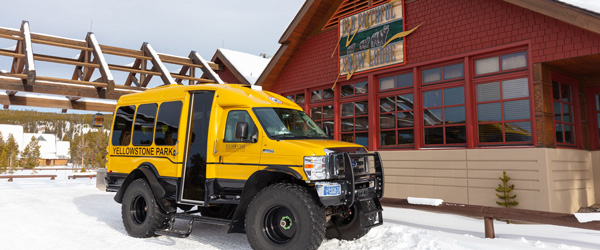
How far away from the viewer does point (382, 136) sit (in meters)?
11.3

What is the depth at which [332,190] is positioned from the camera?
480 cm

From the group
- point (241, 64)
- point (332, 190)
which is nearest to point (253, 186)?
point (332, 190)

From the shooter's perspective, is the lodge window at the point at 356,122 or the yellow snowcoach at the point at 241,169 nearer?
the yellow snowcoach at the point at 241,169

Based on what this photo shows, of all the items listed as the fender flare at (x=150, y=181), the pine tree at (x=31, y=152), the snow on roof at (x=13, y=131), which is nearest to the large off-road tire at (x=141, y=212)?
the fender flare at (x=150, y=181)

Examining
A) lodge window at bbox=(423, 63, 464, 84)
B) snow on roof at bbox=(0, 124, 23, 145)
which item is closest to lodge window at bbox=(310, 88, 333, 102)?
lodge window at bbox=(423, 63, 464, 84)

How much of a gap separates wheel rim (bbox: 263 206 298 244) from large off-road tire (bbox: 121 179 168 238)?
2.26m

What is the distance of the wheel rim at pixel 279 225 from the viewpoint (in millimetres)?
5023

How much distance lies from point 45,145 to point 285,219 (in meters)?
107

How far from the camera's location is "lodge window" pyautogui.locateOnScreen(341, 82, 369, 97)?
1192 centimetres

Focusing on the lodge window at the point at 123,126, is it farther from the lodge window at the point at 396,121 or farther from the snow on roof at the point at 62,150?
the snow on roof at the point at 62,150

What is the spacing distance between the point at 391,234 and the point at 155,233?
405cm

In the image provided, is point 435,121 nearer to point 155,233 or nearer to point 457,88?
point 457,88

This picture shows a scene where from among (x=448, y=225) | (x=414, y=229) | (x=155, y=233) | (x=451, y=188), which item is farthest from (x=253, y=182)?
(x=451, y=188)

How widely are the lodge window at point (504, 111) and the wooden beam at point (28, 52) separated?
42.5 ft
